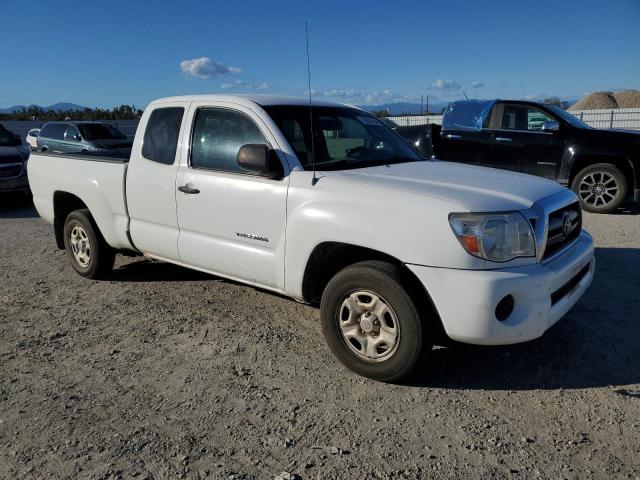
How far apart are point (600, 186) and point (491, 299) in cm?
682

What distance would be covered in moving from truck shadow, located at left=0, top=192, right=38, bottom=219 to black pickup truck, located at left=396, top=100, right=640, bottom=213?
733 cm

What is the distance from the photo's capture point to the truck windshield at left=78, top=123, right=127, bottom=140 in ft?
53.3

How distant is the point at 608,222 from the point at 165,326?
676 cm

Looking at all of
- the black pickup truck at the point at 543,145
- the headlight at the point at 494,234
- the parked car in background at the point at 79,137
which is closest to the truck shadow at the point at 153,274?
the headlight at the point at 494,234

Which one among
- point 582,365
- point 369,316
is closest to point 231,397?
point 369,316

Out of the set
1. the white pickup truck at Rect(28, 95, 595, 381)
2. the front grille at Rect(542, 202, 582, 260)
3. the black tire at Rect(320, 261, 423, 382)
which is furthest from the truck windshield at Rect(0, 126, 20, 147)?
the front grille at Rect(542, 202, 582, 260)

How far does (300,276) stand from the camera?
144 inches

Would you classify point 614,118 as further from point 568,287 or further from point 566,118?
point 568,287

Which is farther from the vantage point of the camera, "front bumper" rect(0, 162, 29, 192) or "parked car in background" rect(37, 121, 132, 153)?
"parked car in background" rect(37, 121, 132, 153)

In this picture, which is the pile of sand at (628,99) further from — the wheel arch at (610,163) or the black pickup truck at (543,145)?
the wheel arch at (610,163)

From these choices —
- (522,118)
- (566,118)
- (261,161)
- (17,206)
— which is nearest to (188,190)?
(261,161)

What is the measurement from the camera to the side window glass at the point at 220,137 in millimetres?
4066

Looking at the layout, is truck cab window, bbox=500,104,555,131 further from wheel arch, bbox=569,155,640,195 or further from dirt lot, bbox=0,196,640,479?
dirt lot, bbox=0,196,640,479

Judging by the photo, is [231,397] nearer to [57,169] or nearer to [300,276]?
[300,276]
